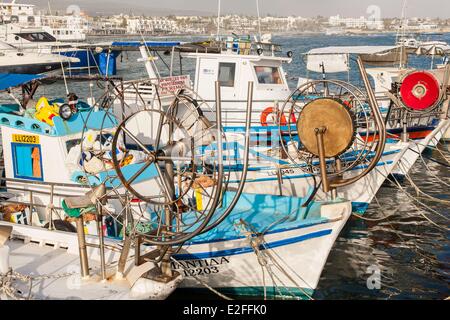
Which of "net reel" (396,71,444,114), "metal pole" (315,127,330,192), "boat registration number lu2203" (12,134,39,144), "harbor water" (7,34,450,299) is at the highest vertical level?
"net reel" (396,71,444,114)

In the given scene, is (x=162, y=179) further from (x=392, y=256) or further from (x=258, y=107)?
(x=258, y=107)

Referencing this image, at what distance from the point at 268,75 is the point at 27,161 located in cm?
944

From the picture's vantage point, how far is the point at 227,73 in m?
18.8

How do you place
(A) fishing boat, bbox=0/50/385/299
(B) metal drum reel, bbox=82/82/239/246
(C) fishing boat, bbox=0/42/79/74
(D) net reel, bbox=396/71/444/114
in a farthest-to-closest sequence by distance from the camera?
(C) fishing boat, bbox=0/42/79/74, (D) net reel, bbox=396/71/444/114, (A) fishing boat, bbox=0/50/385/299, (B) metal drum reel, bbox=82/82/239/246

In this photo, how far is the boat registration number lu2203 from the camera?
40.9 ft

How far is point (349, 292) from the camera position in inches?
487

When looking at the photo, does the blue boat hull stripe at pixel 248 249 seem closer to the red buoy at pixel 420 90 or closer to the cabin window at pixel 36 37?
the red buoy at pixel 420 90

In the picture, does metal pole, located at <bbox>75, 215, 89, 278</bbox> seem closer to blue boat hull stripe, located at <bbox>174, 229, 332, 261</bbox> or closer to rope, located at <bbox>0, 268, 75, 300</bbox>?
rope, located at <bbox>0, 268, 75, 300</bbox>

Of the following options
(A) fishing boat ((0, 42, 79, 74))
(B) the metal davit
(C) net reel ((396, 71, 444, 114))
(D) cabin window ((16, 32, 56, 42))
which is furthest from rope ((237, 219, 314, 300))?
(D) cabin window ((16, 32, 56, 42))

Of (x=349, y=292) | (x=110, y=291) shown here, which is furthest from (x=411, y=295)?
(x=110, y=291)

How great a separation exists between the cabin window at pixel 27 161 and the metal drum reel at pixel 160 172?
4.82 ft

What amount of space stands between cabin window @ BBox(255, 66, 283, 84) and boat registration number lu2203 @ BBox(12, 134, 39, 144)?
868 centimetres

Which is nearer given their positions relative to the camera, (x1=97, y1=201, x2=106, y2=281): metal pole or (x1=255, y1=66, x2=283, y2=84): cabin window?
(x1=97, y1=201, x2=106, y2=281): metal pole

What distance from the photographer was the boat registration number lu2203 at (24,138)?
491 inches
